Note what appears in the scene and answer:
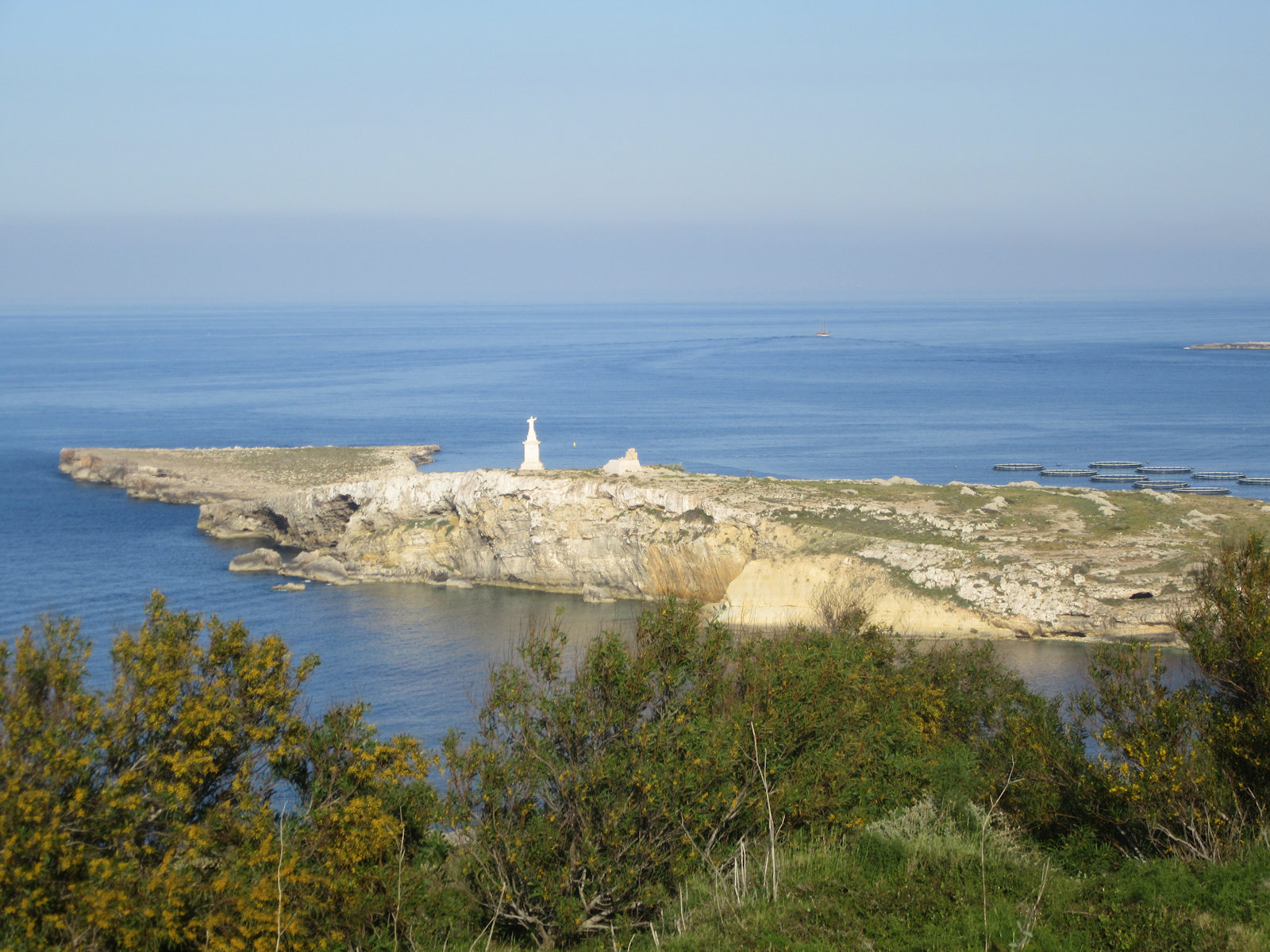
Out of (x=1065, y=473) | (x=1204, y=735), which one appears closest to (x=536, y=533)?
(x=1065, y=473)

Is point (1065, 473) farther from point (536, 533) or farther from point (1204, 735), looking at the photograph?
point (1204, 735)

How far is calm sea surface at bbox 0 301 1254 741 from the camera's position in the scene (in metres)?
38.7

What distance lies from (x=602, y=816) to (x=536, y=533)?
35.1 metres

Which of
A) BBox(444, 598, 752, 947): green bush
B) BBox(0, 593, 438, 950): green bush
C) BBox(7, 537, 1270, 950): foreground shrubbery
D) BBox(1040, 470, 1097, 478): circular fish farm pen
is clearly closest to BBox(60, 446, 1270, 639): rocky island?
BBox(1040, 470, 1097, 478): circular fish farm pen

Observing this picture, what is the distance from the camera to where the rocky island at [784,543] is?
123 ft

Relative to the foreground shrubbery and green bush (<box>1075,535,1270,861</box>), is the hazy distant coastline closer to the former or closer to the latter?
green bush (<box>1075,535,1270,861</box>)

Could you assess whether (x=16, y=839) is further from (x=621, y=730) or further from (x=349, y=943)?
(x=621, y=730)

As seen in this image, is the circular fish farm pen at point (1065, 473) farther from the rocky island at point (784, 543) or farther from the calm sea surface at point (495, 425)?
the rocky island at point (784, 543)

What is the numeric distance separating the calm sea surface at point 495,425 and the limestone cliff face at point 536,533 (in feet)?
6.08

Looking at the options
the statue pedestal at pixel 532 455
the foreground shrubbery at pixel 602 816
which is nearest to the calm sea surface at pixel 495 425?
the statue pedestal at pixel 532 455

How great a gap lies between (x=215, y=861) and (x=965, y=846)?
677 cm

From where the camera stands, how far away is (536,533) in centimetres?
4525

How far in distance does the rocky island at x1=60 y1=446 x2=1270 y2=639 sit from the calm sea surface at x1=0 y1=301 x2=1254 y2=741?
1953 millimetres

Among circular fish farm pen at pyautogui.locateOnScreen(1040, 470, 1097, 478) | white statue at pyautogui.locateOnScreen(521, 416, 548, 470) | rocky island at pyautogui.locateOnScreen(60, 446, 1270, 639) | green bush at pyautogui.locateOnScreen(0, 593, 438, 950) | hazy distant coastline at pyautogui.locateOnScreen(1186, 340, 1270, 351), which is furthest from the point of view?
hazy distant coastline at pyautogui.locateOnScreen(1186, 340, 1270, 351)
